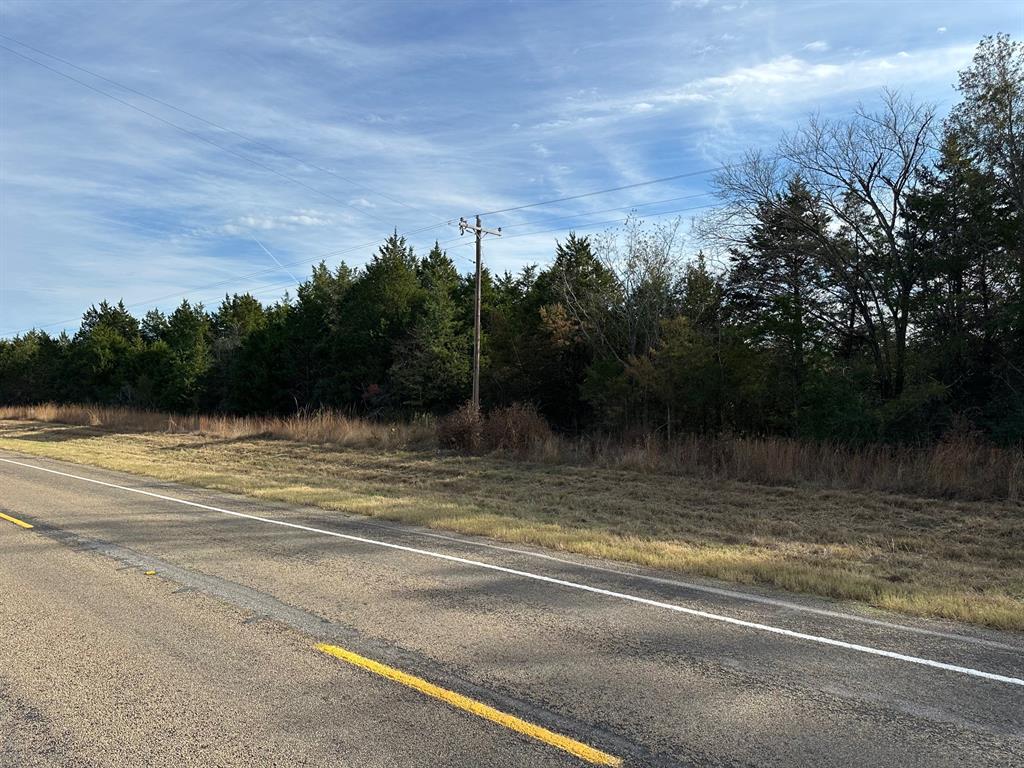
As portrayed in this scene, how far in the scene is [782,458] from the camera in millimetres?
18250

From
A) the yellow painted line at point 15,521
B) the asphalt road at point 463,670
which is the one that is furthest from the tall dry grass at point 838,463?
the yellow painted line at point 15,521

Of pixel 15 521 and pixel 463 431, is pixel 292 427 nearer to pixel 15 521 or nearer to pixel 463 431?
pixel 463 431

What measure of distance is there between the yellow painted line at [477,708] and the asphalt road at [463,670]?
0.08 ft

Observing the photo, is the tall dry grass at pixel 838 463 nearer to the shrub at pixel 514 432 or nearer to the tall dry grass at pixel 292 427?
the shrub at pixel 514 432

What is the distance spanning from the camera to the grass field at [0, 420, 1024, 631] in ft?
26.1

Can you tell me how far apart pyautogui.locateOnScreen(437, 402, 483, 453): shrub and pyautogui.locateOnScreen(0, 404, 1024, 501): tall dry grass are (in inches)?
19.8

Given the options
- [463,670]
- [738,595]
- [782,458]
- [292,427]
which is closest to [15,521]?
[463,670]

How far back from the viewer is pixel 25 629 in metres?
5.64

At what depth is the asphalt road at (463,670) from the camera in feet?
12.3

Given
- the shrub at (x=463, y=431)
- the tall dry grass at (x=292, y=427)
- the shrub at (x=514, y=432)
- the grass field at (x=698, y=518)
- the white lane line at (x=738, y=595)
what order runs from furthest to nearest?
the tall dry grass at (x=292, y=427) → the shrub at (x=463, y=431) → the shrub at (x=514, y=432) → the grass field at (x=698, y=518) → the white lane line at (x=738, y=595)

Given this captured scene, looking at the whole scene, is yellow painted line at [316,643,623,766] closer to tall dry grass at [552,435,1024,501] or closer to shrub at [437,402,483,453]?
tall dry grass at [552,435,1024,501]

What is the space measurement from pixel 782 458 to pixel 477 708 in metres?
15.9

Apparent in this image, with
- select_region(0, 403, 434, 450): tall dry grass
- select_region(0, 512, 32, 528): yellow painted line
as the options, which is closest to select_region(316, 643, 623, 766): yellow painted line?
select_region(0, 512, 32, 528): yellow painted line

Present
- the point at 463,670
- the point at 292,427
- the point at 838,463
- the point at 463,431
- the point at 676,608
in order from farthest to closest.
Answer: the point at 292,427, the point at 463,431, the point at 838,463, the point at 676,608, the point at 463,670
